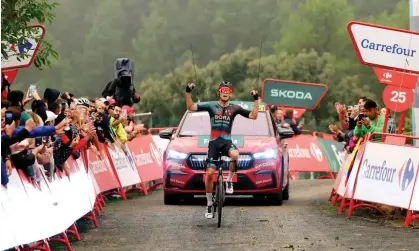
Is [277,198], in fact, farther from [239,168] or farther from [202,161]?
[202,161]

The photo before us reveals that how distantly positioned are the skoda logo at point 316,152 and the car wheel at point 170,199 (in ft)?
45.9

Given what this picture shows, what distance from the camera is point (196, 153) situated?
19688mm

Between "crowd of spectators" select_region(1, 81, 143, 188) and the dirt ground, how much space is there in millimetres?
1144

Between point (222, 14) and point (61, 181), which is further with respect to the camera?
point (222, 14)

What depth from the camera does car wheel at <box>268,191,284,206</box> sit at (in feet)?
65.3

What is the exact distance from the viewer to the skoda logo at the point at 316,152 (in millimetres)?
33750

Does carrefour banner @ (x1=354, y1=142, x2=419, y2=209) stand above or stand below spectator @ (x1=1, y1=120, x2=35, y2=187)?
below

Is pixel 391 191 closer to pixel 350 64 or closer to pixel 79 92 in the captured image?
pixel 350 64

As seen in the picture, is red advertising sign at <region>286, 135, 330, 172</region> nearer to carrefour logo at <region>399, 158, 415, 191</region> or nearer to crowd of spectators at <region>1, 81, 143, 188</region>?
crowd of spectators at <region>1, 81, 143, 188</region>

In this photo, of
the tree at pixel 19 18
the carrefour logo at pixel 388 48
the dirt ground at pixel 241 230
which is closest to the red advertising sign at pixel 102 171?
the dirt ground at pixel 241 230

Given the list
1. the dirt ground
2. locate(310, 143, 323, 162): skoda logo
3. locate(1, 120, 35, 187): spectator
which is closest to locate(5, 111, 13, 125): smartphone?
locate(1, 120, 35, 187): spectator

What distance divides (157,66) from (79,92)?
13.3 metres

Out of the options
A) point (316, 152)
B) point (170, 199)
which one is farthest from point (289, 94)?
point (170, 199)

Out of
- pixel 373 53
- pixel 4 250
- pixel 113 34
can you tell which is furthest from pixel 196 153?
pixel 113 34
